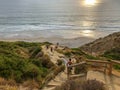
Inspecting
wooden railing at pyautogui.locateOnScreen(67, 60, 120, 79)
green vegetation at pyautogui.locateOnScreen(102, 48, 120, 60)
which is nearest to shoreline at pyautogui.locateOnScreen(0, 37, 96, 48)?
green vegetation at pyautogui.locateOnScreen(102, 48, 120, 60)

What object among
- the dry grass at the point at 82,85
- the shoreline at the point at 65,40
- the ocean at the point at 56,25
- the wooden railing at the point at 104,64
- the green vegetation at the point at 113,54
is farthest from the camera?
the ocean at the point at 56,25

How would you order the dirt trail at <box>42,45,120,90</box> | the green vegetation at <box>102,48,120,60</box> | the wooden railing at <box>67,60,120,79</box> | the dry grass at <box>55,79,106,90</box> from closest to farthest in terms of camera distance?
1. the dry grass at <box>55,79,106,90</box>
2. the dirt trail at <box>42,45,120,90</box>
3. the wooden railing at <box>67,60,120,79</box>
4. the green vegetation at <box>102,48,120,60</box>

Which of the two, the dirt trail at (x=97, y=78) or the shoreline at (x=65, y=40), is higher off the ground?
the shoreline at (x=65, y=40)

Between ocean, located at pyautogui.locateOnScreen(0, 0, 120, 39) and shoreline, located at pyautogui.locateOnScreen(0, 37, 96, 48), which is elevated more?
ocean, located at pyautogui.locateOnScreen(0, 0, 120, 39)

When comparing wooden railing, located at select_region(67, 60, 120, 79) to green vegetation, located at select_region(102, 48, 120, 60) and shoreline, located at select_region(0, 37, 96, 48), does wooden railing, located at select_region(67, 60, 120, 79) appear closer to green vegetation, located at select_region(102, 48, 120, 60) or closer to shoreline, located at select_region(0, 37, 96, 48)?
green vegetation, located at select_region(102, 48, 120, 60)

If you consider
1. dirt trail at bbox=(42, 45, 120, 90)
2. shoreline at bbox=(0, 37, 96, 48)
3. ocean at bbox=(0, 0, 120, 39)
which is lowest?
dirt trail at bbox=(42, 45, 120, 90)

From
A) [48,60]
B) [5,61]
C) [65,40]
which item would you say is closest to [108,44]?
[65,40]

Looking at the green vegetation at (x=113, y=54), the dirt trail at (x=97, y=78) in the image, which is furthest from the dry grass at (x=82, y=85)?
the green vegetation at (x=113, y=54)

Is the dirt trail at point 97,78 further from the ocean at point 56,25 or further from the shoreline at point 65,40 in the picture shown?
the ocean at point 56,25

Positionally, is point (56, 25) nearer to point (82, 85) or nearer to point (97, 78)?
point (97, 78)

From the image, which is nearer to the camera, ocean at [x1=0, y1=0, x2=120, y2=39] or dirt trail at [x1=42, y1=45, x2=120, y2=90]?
dirt trail at [x1=42, y1=45, x2=120, y2=90]

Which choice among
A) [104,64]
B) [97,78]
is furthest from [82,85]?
[104,64]

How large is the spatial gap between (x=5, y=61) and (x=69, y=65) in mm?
3858

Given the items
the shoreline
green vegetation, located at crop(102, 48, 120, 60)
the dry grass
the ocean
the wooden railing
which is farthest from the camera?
the ocean
